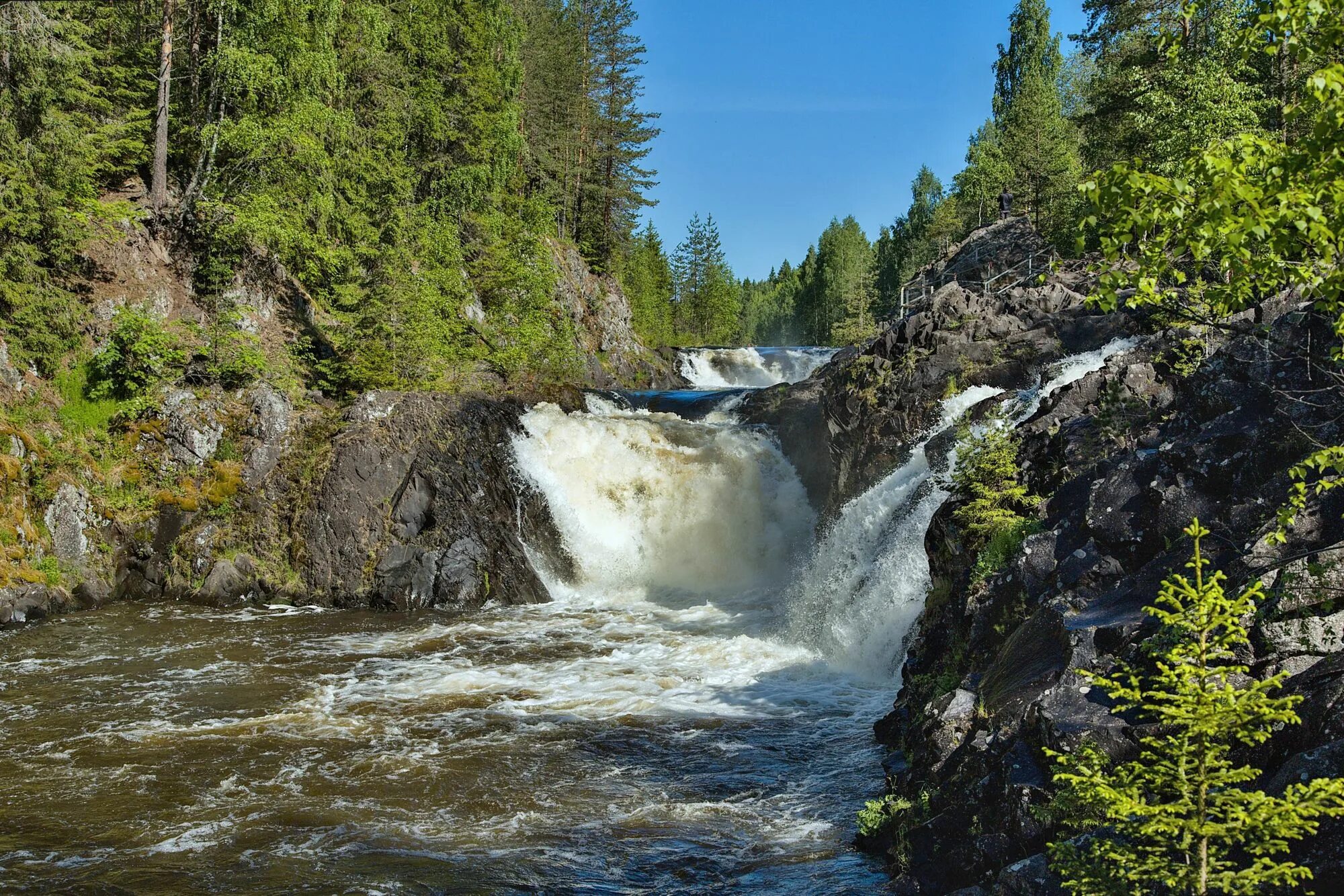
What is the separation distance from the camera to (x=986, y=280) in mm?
24797

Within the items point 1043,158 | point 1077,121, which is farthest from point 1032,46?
point 1077,121

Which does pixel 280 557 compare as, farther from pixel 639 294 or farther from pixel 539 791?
pixel 639 294

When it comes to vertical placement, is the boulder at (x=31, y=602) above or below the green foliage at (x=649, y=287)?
below

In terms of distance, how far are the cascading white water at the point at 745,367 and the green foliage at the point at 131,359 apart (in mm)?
24240

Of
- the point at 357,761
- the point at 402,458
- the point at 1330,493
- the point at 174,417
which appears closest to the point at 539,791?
the point at 357,761

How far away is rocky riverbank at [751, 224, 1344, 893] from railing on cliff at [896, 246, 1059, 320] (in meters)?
8.62

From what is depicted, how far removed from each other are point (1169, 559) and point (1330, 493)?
1.18 metres

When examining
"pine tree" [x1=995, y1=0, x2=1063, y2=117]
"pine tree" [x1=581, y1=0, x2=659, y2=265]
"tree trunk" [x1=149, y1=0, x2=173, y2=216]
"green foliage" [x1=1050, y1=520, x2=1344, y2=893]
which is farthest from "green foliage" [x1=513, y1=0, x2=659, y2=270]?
"green foliage" [x1=1050, y1=520, x2=1344, y2=893]

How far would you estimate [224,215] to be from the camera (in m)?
20.5

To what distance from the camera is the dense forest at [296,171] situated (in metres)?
17.3

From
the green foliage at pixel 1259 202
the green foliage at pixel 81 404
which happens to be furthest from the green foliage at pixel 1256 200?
the green foliage at pixel 81 404

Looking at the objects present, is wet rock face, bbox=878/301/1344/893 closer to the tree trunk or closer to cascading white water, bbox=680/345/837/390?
the tree trunk

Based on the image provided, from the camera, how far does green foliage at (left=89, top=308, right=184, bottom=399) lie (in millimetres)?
17625

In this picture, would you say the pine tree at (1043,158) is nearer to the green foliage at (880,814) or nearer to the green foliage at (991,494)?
the green foliage at (991,494)
